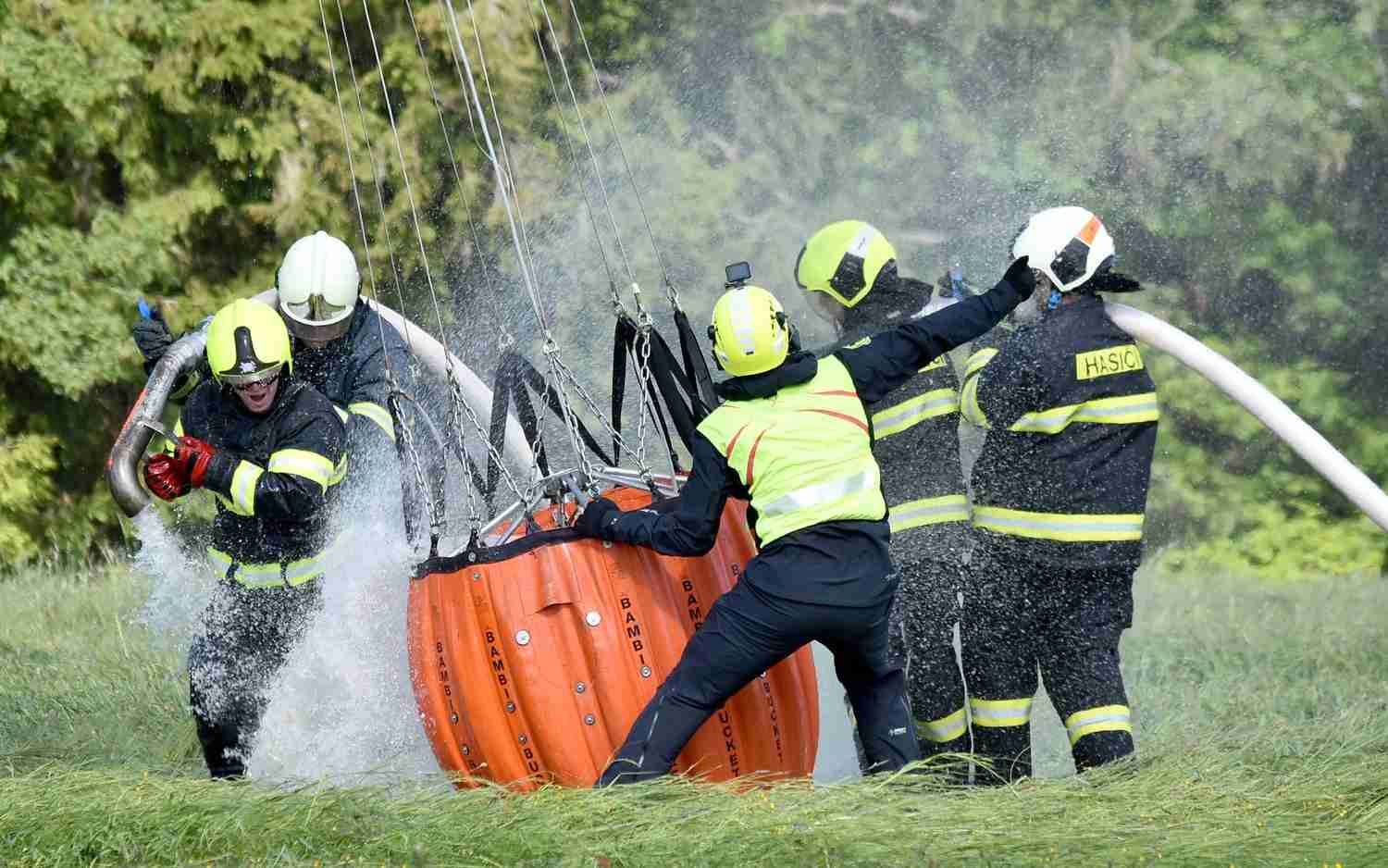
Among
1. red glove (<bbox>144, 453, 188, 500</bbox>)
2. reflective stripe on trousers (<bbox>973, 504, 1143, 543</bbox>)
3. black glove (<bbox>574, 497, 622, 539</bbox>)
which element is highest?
red glove (<bbox>144, 453, 188, 500</bbox>)

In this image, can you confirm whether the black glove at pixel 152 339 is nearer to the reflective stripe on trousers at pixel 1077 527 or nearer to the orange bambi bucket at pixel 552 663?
the orange bambi bucket at pixel 552 663

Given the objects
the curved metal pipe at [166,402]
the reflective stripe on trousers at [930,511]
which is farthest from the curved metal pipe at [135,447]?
the reflective stripe on trousers at [930,511]

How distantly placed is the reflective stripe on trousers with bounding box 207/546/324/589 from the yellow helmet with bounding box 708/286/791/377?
1811mm

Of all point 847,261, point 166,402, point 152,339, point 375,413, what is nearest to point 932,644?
point 847,261

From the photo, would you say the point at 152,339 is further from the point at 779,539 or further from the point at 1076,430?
the point at 1076,430

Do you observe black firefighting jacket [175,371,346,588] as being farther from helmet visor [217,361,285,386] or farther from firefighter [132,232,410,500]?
firefighter [132,232,410,500]

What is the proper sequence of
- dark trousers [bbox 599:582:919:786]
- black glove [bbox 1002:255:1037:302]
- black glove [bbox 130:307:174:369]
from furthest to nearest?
black glove [bbox 130:307:174:369]
black glove [bbox 1002:255:1037:302]
dark trousers [bbox 599:582:919:786]

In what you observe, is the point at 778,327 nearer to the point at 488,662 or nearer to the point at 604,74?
the point at 488,662

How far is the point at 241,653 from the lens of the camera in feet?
18.5

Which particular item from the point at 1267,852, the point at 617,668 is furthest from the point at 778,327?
the point at 1267,852

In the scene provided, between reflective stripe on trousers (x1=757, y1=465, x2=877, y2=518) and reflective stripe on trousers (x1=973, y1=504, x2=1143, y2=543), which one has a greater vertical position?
reflective stripe on trousers (x1=757, y1=465, x2=877, y2=518)

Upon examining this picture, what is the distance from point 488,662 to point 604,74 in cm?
818

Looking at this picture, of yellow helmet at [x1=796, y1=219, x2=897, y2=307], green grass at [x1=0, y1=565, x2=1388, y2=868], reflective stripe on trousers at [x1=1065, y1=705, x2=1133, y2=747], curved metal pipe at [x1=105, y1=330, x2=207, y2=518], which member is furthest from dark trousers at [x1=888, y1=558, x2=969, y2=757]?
curved metal pipe at [x1=105, y1=330, x2=207, y2=518]

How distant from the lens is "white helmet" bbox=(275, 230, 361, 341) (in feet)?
19.4
